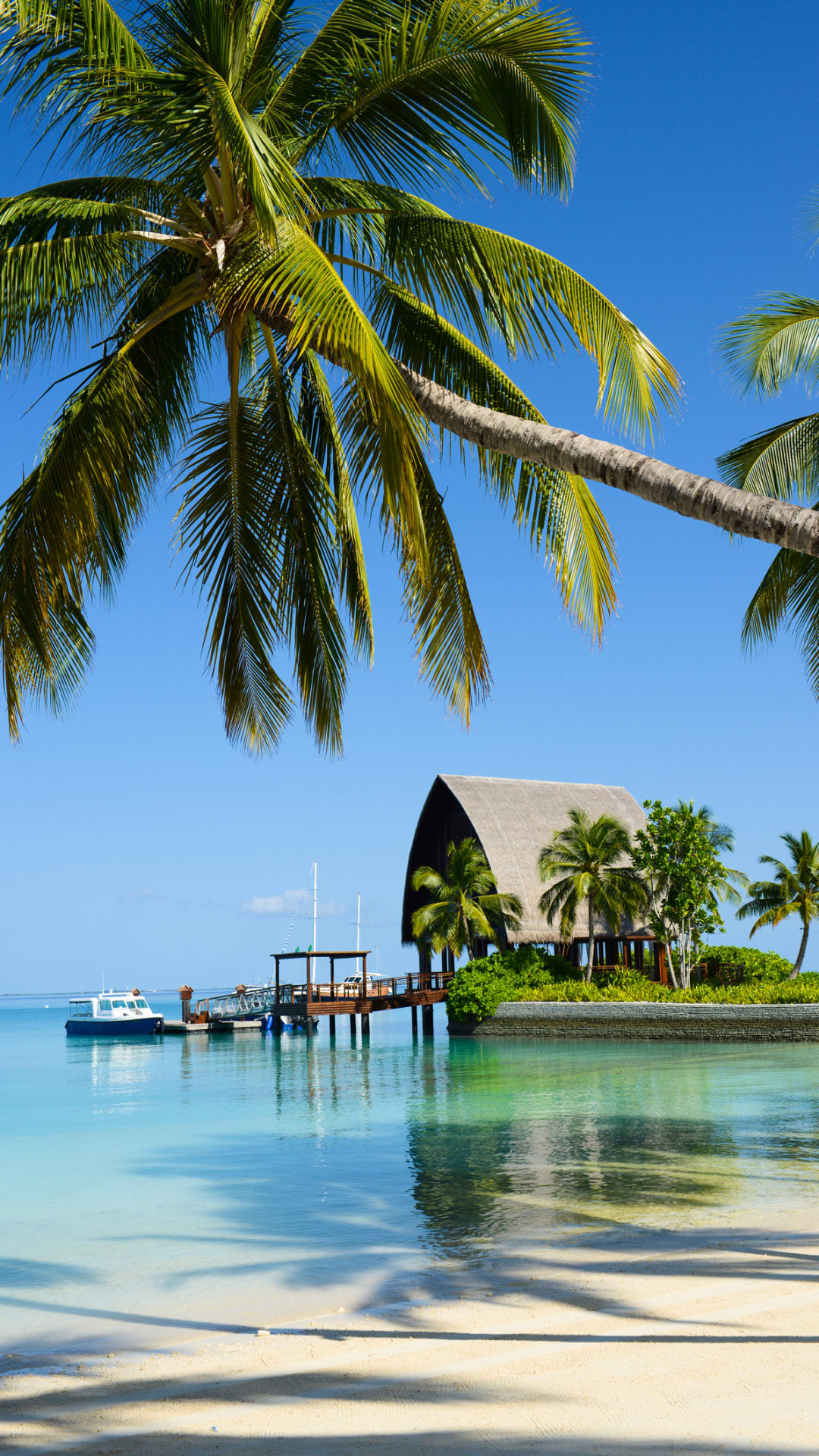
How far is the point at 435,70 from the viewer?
5141mm

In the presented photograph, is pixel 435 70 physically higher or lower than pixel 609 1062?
higher

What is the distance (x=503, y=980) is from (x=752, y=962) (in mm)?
6786

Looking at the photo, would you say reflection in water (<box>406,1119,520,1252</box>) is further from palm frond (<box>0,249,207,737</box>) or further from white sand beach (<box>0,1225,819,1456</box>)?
palm frond (<box>0,249,207,737</box>)

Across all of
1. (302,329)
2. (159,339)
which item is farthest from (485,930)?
(302,329)

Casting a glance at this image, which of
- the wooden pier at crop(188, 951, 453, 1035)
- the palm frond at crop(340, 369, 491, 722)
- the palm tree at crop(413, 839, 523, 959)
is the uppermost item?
the palm frond at crop(340, 369, 491, 722)

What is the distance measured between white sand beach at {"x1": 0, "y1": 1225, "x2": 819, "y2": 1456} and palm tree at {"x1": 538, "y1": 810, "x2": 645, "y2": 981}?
1031 inches

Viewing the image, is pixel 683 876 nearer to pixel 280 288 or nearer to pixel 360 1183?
pixel 360 1183

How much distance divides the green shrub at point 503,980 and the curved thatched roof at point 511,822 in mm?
1768

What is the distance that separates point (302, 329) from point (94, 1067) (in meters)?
34.1

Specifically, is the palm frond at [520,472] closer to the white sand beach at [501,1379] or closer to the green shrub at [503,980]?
the white sand beach at [501,1379]

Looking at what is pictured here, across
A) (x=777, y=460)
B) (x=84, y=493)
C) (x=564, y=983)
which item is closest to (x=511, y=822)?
(x=564, y=983)

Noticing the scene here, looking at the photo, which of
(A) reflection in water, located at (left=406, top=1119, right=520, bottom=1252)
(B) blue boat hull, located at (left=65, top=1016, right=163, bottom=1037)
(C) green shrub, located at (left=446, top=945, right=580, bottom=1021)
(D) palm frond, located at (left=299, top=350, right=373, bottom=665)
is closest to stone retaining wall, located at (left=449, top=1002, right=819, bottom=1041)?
(C) green shrub, located at (left=446, top=945, right=580, bottom=1021)

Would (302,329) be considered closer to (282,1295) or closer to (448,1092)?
(282,1295)

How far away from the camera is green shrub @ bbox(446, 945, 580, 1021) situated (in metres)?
31.8
